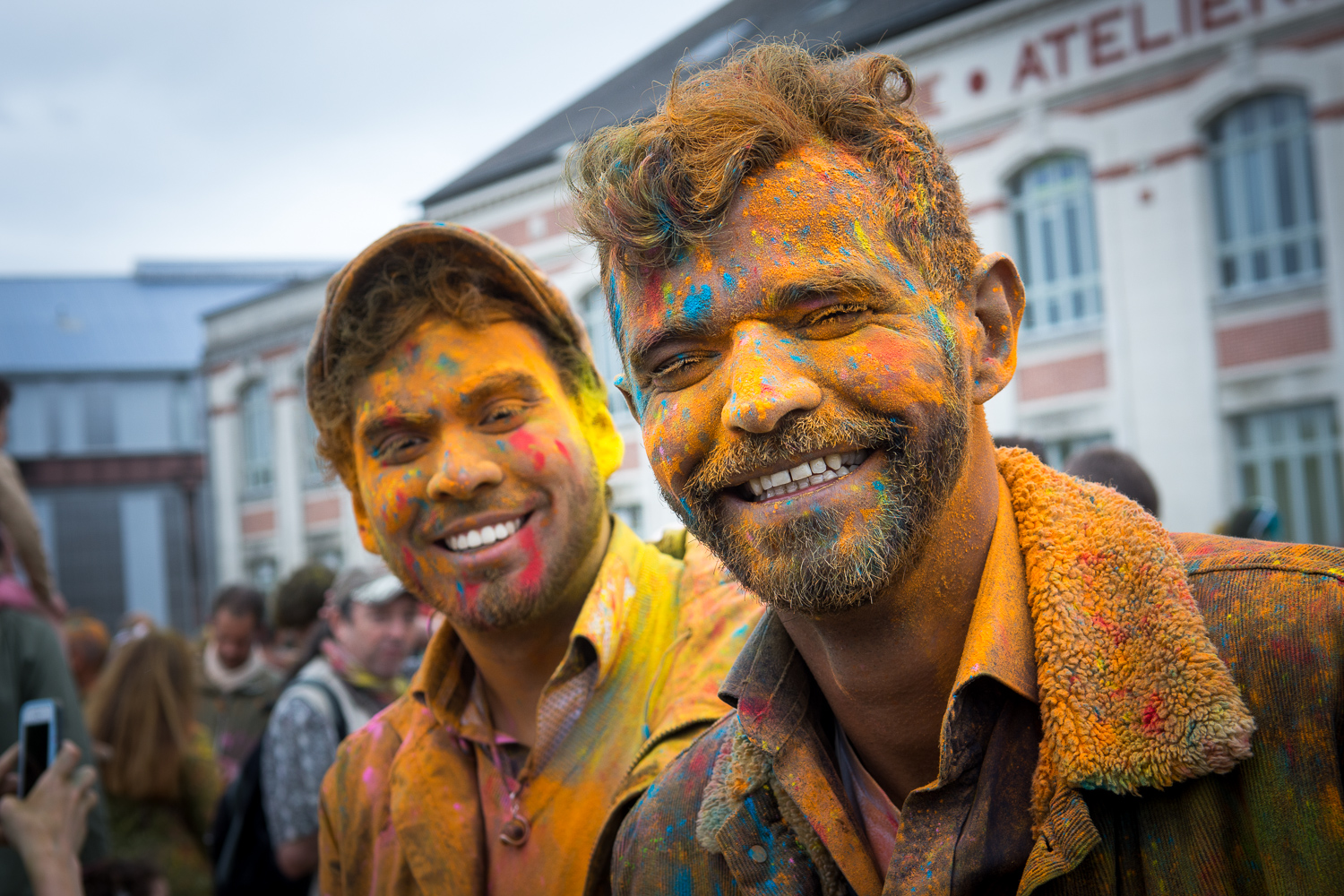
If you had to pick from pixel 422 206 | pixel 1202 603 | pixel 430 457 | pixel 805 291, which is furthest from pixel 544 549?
pixel 422 206

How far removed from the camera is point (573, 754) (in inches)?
93.2

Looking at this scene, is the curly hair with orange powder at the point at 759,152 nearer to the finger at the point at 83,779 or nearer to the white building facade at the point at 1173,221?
the finger at the point at 83,779

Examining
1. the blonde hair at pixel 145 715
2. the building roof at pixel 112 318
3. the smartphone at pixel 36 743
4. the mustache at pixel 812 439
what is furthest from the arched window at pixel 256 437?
the mustache at pixel 812 439

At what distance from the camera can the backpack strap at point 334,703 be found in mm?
4180

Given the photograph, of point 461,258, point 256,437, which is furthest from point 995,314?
point 256,437

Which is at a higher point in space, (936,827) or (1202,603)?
(1202,603)

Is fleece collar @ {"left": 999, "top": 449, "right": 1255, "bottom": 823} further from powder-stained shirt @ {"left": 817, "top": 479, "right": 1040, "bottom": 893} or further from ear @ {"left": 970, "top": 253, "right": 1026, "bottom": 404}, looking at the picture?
ear @ {"left": 970, "top": 253, "right": 1026, "bottom": 404}

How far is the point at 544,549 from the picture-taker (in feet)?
7.98

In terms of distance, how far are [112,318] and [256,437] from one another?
11665 mm

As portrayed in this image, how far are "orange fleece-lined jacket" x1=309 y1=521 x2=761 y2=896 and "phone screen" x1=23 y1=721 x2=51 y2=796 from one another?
1.00 m

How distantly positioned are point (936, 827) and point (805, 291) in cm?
75

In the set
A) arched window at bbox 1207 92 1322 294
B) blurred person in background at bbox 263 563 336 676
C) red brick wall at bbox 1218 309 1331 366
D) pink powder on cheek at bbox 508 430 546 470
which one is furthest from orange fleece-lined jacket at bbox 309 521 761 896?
arched window at bbox 1207 92 1322 294

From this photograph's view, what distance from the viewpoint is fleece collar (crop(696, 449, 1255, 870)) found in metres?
1.29

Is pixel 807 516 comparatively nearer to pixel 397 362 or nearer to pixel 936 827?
pixel 936 827
